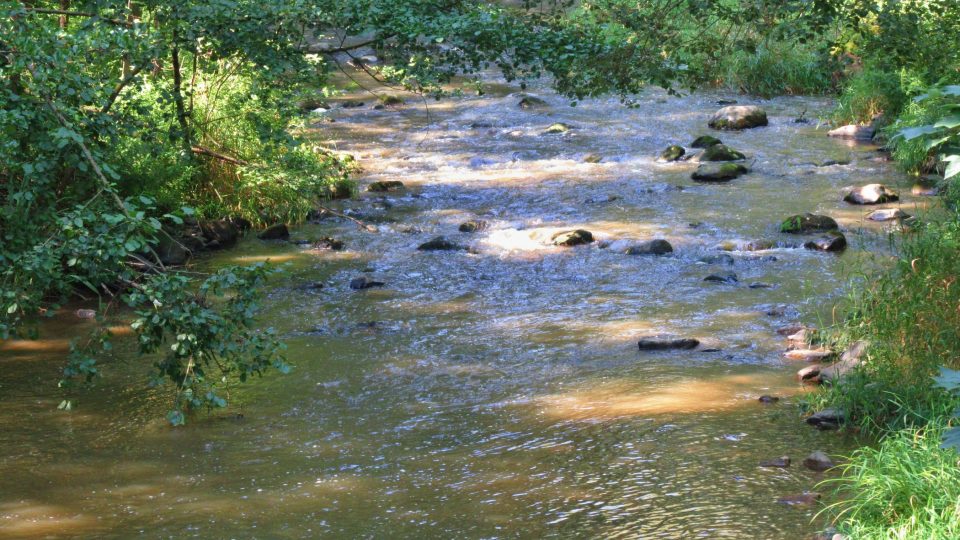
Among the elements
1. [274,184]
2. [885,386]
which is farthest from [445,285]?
[885,386]

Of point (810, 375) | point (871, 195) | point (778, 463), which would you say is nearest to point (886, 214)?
point (871, 195)

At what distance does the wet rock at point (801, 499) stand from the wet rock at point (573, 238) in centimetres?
601

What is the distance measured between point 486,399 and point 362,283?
3262 millimetres

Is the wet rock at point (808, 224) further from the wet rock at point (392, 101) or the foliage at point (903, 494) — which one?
the wet rock at point (392, 101)

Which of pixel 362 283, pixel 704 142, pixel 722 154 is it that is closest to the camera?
pixel 362 283

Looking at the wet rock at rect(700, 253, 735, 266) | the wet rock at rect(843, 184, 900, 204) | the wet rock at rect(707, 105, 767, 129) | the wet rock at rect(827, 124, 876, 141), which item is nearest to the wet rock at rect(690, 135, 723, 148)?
the wet rock at rect(707, 105, 767, 129)

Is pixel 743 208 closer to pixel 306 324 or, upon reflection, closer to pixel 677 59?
pixel 677 59

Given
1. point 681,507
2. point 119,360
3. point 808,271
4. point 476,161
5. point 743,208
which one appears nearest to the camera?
point 681,507

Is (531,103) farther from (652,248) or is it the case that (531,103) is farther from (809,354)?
(809,354)

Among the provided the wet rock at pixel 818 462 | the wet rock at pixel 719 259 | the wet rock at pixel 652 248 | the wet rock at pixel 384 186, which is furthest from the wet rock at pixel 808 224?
the wet rock at pixel 818 462

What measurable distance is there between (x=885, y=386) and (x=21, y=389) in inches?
231

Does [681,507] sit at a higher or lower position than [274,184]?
lower

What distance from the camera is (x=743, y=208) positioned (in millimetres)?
12172

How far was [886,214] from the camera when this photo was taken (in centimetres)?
1139
